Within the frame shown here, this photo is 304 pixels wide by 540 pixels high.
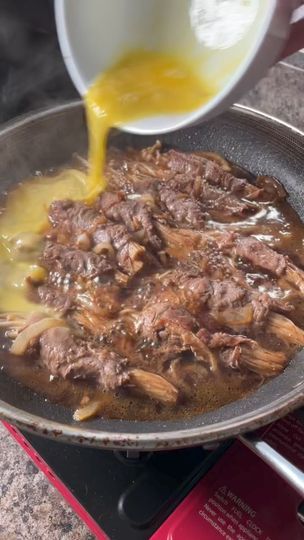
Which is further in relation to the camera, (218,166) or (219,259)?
(218,166)

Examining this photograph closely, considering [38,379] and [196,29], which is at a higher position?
[196,29]

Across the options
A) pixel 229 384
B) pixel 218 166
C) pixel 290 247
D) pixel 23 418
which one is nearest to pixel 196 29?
pixel 218 166

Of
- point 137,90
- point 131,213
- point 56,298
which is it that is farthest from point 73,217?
point 137,90

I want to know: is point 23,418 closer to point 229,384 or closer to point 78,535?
point 78,535

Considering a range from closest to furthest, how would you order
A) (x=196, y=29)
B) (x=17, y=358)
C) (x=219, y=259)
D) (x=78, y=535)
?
(x=78, y=535) → (x=17, y=358) → (x=196, y=29) → (x=219, y=259)

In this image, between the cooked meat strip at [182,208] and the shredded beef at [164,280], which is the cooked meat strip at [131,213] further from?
the cooked meat strip at [182,208]

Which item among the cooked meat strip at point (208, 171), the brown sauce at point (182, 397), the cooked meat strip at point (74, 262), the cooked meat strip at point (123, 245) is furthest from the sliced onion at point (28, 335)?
the cooked meat strip at point (208, 171)

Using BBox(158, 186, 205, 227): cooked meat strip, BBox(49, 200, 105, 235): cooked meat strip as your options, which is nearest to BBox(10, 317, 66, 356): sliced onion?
BBox(49, 200, 105, 235): cooked meat strip
